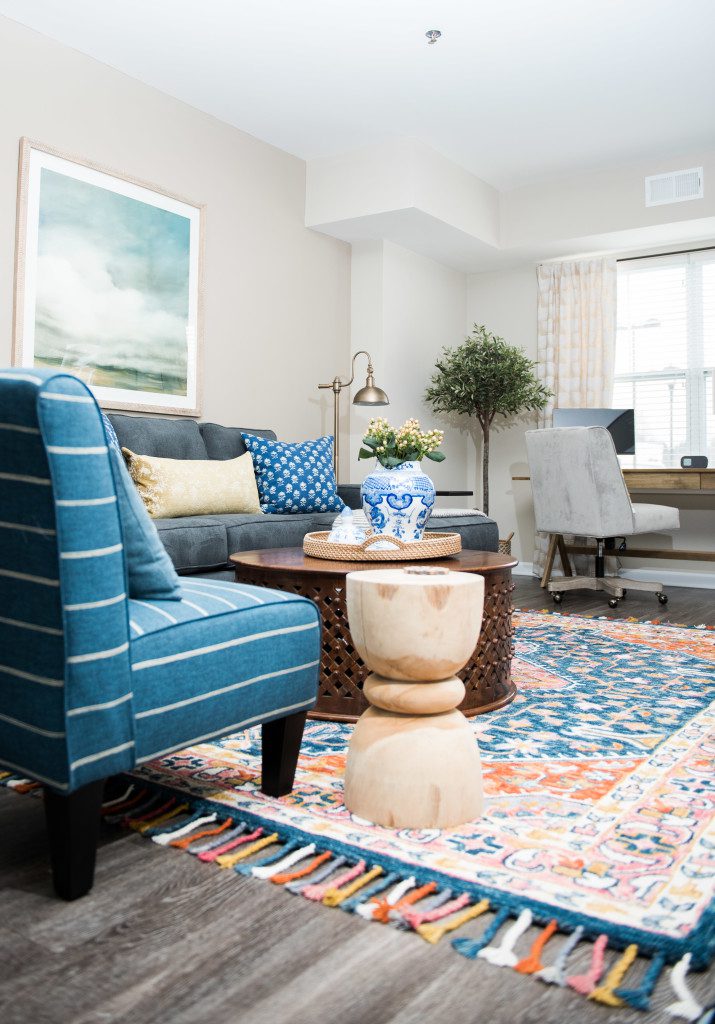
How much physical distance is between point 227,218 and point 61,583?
3897 mm

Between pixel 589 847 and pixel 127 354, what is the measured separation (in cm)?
331

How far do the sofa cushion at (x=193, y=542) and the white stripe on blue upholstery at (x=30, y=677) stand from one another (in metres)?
1.78

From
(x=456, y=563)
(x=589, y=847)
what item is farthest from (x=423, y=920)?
(x=456, y=563)

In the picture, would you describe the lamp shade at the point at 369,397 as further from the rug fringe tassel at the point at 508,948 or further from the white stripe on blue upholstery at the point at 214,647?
the rug fringe tassel at the point at 508,948

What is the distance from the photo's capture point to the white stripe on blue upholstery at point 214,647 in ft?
4.09

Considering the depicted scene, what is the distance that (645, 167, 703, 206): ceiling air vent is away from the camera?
16.8 ft

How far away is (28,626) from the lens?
1.18 metres

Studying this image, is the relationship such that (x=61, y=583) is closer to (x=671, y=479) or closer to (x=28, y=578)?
(x=28, y=578)

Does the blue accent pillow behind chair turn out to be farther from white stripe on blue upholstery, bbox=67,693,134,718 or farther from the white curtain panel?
the white curtain panel

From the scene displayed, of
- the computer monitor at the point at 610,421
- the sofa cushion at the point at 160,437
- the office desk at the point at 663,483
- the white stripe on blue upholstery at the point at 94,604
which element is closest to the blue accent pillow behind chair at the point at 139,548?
the white stripe on blue upholstery at the point at 94,604

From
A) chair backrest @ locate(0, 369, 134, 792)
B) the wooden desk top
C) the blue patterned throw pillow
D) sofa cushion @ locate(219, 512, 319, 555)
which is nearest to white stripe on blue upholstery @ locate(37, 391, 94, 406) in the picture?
chair backrest @ locate(0, 369, 134, 792)

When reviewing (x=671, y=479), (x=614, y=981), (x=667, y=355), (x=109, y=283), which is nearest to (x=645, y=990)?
(x=614, y=981)

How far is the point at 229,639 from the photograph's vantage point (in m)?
1.38

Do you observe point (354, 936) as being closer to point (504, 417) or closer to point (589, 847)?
point (589, 847)
